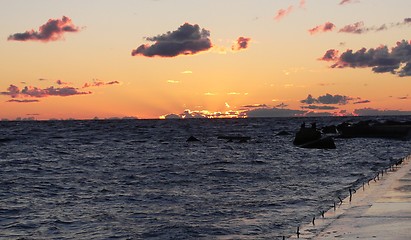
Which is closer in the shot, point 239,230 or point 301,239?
point 301,239

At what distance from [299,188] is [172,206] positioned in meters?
11.2

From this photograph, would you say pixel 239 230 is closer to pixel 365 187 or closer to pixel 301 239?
pixel 301 239

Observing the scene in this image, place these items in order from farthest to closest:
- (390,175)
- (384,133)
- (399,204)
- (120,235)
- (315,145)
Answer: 1. (384,133)
2. (315,145)
3. (390,175)
4. (399,204)
5. (120,235)

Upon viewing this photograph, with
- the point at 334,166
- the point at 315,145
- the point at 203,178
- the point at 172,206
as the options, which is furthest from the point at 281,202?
the point at 315,145

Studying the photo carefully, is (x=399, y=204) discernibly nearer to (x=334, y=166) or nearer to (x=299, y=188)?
(x=299, y=188)

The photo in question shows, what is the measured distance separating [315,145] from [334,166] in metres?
26.8

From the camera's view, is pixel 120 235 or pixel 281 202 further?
pixel 281 202

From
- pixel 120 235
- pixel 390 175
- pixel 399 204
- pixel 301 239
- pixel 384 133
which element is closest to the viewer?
pixel 301 239

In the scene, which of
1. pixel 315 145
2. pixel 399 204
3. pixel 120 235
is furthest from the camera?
pixel 315 145

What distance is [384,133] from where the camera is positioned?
11831 centimetres

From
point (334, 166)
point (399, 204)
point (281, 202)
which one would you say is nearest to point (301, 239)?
point (399, 204)

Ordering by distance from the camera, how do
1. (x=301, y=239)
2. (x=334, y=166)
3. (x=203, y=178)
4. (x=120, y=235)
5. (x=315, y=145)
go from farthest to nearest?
(x=315, y=145)
(x=334, y=166)
(x=203, y=178)
(x=120, y=235)
(x=301, y=239)

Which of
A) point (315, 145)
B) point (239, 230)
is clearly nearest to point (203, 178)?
point (239, 230)

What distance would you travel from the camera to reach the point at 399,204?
25.4 m
